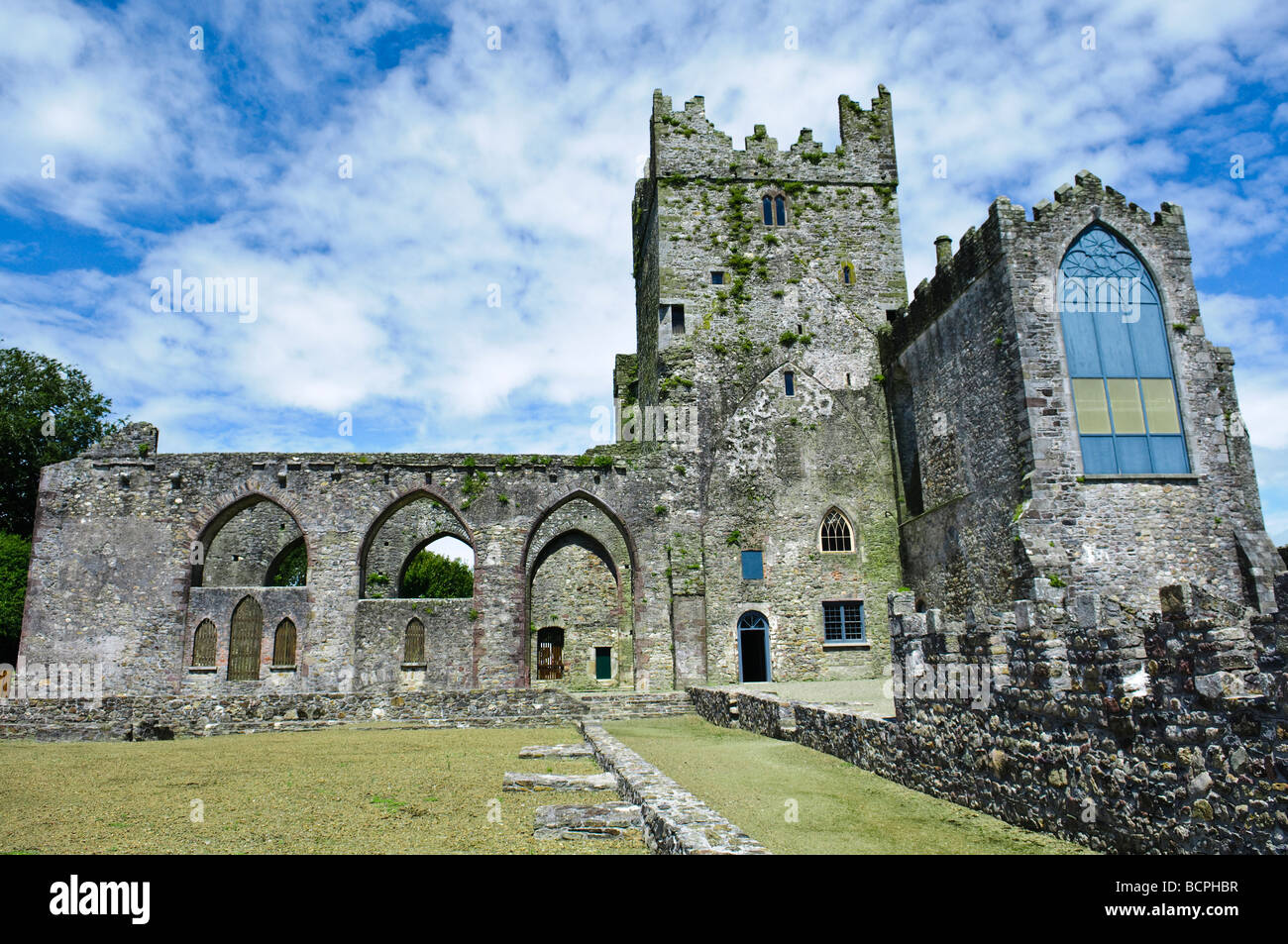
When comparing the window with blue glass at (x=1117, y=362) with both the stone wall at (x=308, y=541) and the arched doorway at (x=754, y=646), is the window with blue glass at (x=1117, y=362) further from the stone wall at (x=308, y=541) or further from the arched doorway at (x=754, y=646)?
the stone wall at (x=308, y=541)

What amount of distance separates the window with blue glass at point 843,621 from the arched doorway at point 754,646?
198 centimetres

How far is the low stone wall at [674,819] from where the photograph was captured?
18.0 ft

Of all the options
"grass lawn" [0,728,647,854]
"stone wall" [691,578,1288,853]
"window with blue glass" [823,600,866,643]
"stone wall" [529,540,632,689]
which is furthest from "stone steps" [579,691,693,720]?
"stone wall" [691,578,1288,853]

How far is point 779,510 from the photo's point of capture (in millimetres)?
25469

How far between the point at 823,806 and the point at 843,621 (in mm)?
17067

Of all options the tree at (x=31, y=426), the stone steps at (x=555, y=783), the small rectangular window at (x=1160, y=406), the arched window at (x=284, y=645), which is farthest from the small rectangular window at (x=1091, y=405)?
the tree at (x=31, y=426)

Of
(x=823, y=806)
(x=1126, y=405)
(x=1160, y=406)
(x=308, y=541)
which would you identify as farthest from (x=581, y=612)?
(x=823, y=806)

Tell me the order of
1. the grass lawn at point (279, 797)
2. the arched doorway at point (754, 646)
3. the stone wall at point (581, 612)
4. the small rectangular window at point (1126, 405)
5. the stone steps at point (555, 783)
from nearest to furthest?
the grass lawn at point (279, 797)
the stone steps at point (555, 783)
the small rectangular window at point (1126, 405)
the arched doorway at point (754, 646)
the stone wall at point (581, 612)

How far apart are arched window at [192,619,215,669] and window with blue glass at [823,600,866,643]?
722 inches

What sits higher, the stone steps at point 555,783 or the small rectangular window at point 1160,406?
the small rectangular window at point 1160,406
